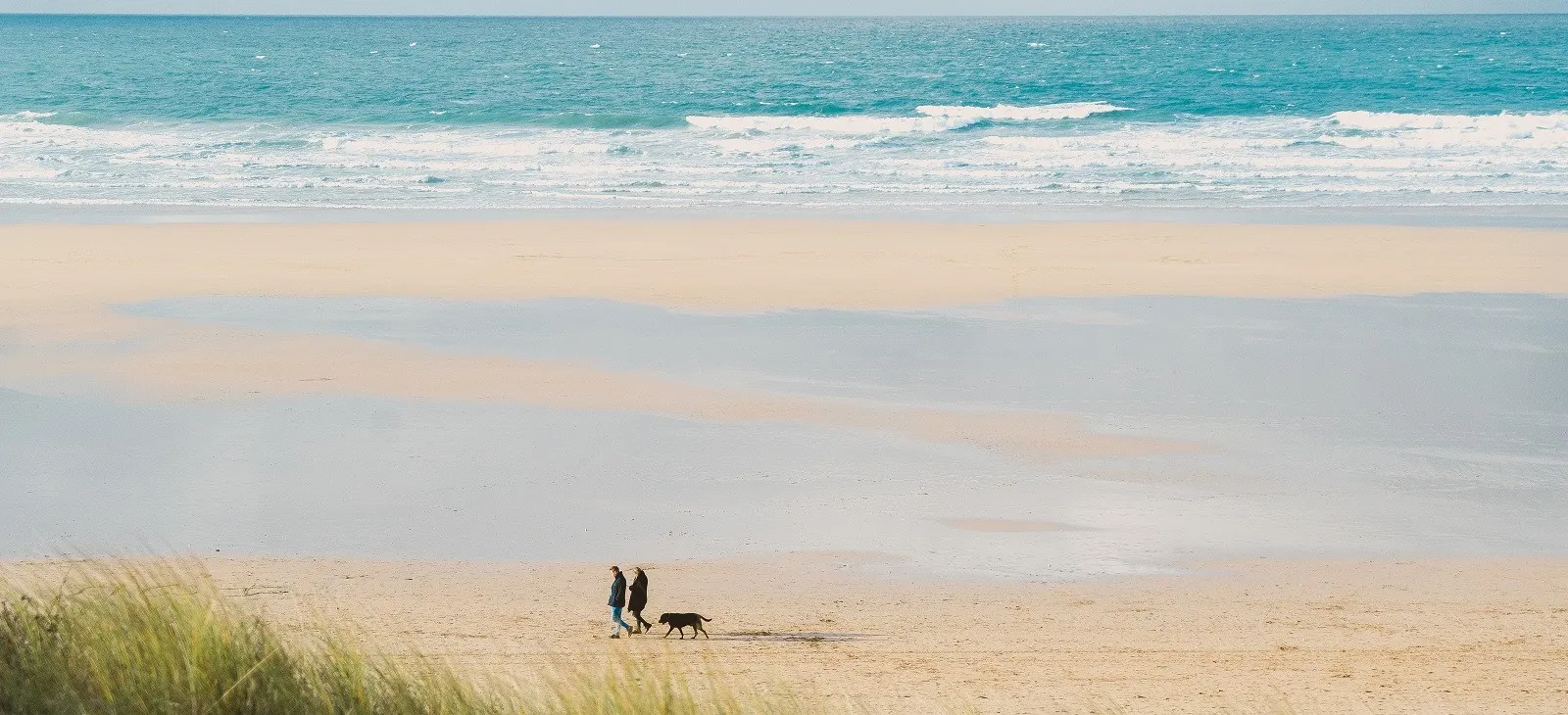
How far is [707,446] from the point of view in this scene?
1184 centimetres

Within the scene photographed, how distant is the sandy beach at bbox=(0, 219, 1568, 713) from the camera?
792 centimetres

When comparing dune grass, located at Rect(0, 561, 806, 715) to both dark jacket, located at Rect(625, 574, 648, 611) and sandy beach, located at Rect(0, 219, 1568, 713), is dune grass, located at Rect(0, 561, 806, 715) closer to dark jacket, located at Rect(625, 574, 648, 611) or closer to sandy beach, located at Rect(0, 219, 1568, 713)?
sandy beach, located at Rect(0, 219, 1568, 713)

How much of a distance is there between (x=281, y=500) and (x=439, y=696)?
19.4 feet

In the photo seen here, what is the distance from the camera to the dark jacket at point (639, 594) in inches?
328

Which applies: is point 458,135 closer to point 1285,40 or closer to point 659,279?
point 659,279

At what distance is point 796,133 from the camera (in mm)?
42875

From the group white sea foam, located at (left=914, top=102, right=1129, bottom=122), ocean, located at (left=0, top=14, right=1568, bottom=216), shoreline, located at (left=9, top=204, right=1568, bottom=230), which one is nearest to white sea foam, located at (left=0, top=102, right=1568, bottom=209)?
ocean, located at (left=0, top=14, right=1568, bottom=216)

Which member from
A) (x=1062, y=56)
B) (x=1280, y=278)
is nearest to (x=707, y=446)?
(x=1280, y=278)

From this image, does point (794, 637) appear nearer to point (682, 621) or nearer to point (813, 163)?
point (682, 621)

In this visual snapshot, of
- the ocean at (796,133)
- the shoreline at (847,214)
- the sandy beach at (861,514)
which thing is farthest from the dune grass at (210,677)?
the ocean at (796,133)

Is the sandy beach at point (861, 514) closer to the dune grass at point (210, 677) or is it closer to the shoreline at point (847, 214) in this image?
the dune grass at point (210, 677)

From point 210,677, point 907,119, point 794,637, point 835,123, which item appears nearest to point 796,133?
point 835,123

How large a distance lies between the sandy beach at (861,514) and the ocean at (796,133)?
11.7 meters

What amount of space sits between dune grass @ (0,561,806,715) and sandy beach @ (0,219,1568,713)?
74.8 inches
